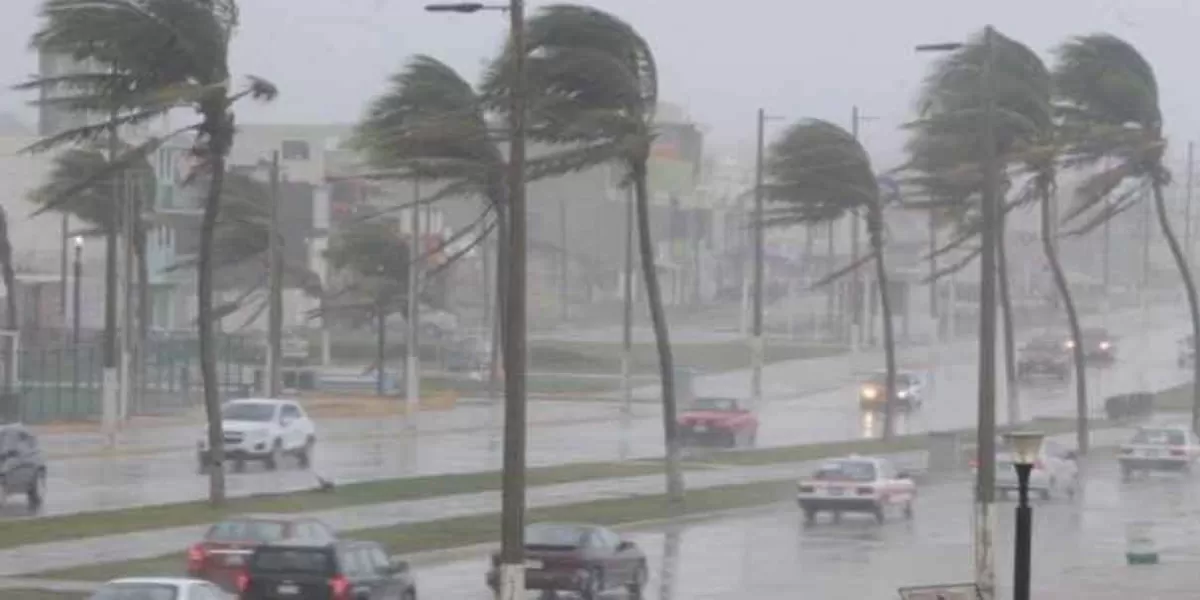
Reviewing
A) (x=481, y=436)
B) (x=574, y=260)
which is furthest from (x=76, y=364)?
(x=574, y=260)

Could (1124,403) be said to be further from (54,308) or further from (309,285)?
(54,308)

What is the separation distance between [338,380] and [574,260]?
319ft

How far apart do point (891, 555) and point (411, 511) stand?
30.2ft

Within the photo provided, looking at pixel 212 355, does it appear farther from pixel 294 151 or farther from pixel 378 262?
pixel 294 151

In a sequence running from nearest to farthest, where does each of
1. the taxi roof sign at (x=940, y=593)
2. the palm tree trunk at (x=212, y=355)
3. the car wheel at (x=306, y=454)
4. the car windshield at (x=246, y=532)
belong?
the taxi roof sign at (x=940, y=593)
the car windshield at (x=246, y=532)
the palm tree trunk at (x=212, y=355)
the car wheel at (x=306, y=454)

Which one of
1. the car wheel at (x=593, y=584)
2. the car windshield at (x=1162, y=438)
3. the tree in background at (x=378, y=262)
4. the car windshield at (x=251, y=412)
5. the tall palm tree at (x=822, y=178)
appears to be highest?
the tall palm tree at (x=822, y=178)

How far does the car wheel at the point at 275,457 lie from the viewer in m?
63.1

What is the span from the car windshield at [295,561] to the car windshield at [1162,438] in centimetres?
4327

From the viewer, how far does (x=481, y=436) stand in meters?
79.1

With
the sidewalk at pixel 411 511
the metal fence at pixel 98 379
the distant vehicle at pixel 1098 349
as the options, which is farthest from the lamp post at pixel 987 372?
the distant vehicle at pixel 1098 349

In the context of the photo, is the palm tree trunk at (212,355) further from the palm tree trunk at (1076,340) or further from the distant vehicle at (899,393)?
the distant vehicle at (899,393)

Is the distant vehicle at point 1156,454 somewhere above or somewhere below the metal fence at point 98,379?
below

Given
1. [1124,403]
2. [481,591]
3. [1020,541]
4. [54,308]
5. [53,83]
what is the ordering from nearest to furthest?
1. [1020,541]
2. [481,591]
3. [53,83]
4. [1124,403]
5. [54,308]

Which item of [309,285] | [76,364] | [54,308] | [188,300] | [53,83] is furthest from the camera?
[188,300]
